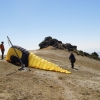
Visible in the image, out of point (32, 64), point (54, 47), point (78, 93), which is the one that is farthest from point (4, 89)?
point (54, 47)

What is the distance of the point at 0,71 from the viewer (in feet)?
67.3

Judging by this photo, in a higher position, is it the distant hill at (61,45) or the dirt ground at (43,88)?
the distant hill at (61,45)

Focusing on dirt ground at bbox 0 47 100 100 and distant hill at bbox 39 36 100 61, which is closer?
dirt ground at bbox 0 47 100 100

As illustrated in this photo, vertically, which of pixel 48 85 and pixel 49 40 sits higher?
pixel 49 40

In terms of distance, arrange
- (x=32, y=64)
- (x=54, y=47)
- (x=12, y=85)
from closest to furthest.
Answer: (x=12, y=85) → (x=32, y=64) → (x=54, y=47)

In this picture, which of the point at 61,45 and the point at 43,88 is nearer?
the point at 43,88

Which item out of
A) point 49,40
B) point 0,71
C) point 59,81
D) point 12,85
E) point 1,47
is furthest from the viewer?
point 49,40

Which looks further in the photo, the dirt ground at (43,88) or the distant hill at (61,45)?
the distant hill at (61,45)

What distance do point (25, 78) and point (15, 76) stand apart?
104 centimetres

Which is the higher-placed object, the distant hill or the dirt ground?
the distant hill

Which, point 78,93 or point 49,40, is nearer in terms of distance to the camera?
point 78,93

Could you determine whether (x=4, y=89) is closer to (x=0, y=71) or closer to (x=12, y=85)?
(x=12, y=85)

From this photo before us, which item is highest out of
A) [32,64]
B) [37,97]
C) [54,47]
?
[54,47]

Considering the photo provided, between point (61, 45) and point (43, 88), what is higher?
point (61, 45)
